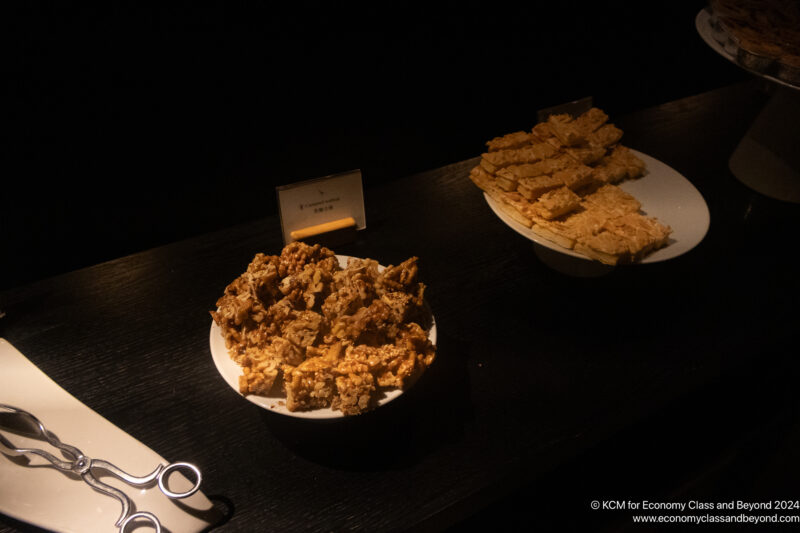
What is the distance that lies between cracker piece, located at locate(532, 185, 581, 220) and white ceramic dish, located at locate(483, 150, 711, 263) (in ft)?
0.17

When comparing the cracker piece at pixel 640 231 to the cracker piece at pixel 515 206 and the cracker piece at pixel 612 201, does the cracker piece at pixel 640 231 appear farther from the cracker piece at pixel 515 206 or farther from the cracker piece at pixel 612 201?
the cracker piece at pixel 515 206

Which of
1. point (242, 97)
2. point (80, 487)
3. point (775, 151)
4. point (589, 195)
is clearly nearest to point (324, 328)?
point (80, 487)

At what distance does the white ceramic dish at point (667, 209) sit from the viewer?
120 cm

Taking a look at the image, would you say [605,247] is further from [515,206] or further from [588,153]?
[588,153]

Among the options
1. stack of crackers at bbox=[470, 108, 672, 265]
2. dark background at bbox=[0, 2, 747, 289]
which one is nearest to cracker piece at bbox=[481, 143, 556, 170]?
stack of crackers at bbox=[470, 108, 672, 265]

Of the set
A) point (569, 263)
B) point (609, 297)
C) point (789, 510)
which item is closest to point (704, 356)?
point (609, 297)

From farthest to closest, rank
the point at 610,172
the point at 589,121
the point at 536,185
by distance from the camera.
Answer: the point at 589,121, the point at 610,172, the point at 536,185

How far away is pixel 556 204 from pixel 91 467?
1051 mm

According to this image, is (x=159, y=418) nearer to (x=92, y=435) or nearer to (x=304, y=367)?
(x=92, y=435)

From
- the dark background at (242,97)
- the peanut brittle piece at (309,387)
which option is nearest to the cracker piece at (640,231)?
the peanut brittle piece at (309,387)

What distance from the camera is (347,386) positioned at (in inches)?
37.1

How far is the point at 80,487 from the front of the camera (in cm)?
97

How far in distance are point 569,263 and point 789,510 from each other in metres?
1.03

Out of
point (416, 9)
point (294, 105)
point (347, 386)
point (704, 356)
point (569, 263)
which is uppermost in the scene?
point (416, 9)
